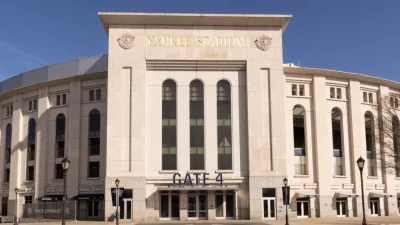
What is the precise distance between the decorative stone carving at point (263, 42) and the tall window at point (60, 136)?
2474 cm

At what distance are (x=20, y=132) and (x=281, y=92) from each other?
33.2m

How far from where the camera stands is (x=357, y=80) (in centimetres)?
5903

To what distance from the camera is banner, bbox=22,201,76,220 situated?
5103 cm

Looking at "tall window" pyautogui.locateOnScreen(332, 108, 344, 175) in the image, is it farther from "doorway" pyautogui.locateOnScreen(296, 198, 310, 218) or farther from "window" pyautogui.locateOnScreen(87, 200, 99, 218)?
"window" pyautogui.locateOnScreen(87, 200, 99, 218)

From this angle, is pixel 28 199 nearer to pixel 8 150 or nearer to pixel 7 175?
pixel 7 175

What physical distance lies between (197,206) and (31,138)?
24.6 m

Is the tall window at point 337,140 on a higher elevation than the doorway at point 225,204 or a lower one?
higher

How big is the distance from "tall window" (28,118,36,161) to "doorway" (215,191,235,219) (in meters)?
25.0

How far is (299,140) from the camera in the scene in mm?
56781

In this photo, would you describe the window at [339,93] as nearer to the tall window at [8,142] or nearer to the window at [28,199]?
the window at [28,199]

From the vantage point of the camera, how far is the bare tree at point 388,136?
57.8m

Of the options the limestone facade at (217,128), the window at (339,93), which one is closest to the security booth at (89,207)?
the limestone facade at (217,128)

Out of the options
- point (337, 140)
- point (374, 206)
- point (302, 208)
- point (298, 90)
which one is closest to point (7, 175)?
point (302, 208)

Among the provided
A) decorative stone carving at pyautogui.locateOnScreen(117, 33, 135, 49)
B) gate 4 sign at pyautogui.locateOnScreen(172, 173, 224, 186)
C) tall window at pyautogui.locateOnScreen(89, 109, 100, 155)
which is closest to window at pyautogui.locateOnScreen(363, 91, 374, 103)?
gate 4 sign at pyautogui.locateOnScreen(172, 173, 224, 186)
